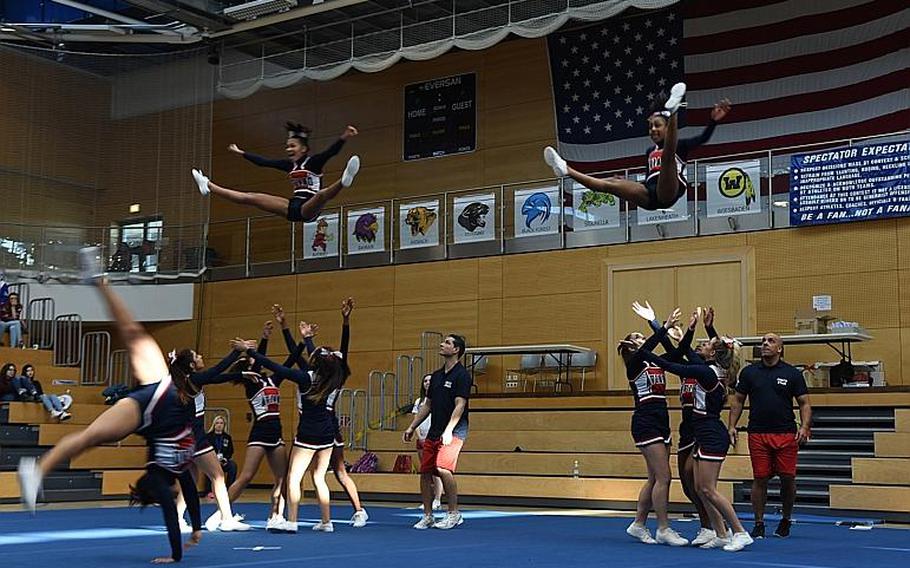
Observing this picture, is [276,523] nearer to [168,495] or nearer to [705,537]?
[168,495]

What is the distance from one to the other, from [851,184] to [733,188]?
1.79 m

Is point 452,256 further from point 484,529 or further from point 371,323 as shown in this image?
point 484,529

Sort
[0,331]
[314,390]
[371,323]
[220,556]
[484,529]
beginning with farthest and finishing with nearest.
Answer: [371,323], [0,331], [484,529], [314,390], [220,556]

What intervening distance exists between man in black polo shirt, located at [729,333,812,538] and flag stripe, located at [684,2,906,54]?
32.3ft

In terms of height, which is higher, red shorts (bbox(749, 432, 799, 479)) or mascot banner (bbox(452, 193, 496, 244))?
mascot banner (bbox(452, 193, 496, 244))

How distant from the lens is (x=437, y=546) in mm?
9430

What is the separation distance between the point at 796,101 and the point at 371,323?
9155mm

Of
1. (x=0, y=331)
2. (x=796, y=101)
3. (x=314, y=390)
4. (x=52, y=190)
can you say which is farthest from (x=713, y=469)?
(x=52, y=190)

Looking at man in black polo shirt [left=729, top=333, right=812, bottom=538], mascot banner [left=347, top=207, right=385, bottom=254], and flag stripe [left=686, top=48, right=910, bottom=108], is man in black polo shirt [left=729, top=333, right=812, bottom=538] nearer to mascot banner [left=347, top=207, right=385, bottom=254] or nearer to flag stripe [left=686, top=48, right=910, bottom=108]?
flag stripe [left=686, top=48, right=910, bottom=108]

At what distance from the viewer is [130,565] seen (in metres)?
7.93

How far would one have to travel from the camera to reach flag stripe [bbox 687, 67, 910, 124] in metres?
17.7

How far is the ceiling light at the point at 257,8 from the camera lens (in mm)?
20344

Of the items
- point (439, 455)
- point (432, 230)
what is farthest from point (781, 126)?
point (439, 455)

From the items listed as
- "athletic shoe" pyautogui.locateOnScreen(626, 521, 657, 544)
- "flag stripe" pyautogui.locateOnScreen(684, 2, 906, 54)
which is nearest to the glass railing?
"flag stripe" pyautogui.locateOnScreen(684, 2, 906, 54)
